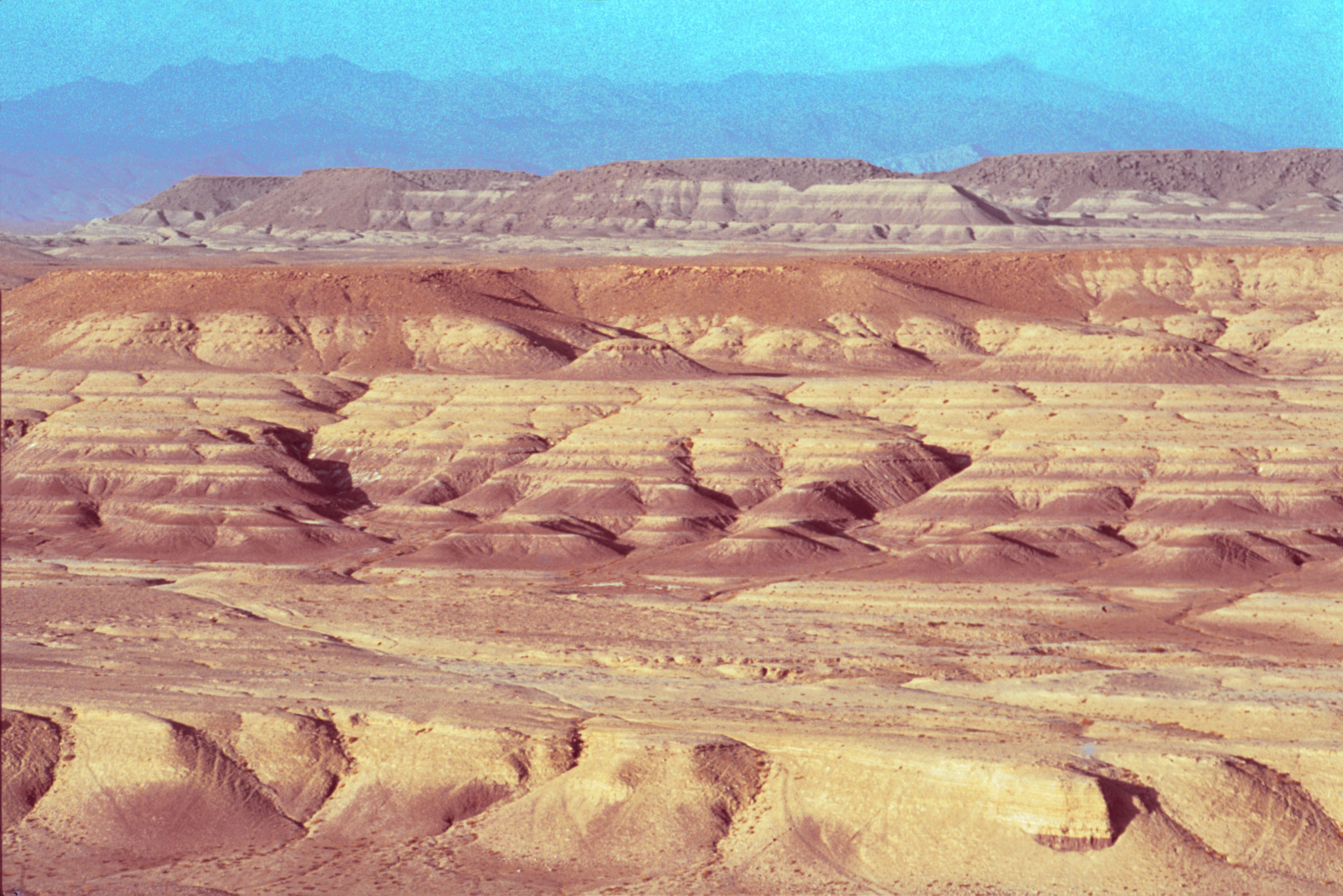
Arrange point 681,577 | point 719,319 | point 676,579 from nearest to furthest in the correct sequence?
1. point 676,579
2. point 681,577
3. point 719,319

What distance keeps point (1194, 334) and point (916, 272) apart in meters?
19.9

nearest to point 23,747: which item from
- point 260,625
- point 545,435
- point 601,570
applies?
point 260,625

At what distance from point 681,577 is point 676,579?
0.31 meters

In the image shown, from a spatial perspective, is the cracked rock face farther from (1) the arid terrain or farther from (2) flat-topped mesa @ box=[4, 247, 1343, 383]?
(2) flat-topped mesa @ box=[4, 247, 1343, 383]

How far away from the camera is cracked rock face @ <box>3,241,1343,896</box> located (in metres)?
31.7

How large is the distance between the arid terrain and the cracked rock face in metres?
0.16

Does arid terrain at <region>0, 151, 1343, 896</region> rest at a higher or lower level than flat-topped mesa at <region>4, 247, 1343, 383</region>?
lower

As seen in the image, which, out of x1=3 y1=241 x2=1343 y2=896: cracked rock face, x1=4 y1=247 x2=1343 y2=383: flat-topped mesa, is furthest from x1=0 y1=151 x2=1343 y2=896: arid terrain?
x1=4 y1=247 x2=1343 y2=383: flat-topped mesa

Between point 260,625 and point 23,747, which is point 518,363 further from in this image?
point 23,747

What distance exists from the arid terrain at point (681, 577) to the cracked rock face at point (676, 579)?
0.16 metres

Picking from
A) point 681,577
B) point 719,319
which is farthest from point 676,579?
point 719,319

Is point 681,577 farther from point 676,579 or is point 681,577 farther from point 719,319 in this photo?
point 719,319

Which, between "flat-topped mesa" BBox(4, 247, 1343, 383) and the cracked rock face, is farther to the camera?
"flat-topped mesa" BBox(4, 247, 1343, 383)

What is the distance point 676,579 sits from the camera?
6066cm
